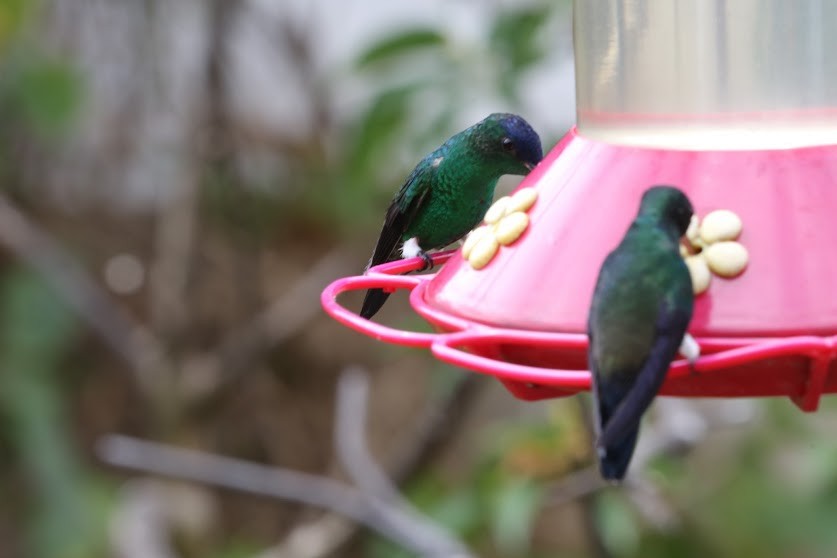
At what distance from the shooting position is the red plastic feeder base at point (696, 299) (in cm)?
129

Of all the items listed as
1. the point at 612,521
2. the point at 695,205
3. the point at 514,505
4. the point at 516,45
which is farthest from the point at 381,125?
the point at 695,205

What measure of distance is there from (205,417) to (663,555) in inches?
89.0

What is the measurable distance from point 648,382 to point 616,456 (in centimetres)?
9

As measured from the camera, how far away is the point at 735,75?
156cm

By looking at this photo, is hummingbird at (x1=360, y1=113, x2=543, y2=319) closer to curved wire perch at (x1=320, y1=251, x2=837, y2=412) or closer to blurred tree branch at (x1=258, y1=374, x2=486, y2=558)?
curved wire perch at (x1=320, y1=251, x2=837, y2=412)

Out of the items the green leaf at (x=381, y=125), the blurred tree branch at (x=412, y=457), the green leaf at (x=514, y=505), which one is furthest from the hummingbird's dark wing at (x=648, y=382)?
the blurred tree branch at (x=412, y=457)

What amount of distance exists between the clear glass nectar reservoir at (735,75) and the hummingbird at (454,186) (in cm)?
40

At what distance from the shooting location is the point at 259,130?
527 centimetres

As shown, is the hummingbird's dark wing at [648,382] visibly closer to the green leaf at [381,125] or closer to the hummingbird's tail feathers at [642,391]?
the hummingbird's tail feathers at [642,391]

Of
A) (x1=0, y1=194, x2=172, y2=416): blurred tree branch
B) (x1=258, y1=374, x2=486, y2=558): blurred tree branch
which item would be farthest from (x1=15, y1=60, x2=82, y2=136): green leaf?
(x1=258, y1=374, x2=486, y2=558): blurred tree branch

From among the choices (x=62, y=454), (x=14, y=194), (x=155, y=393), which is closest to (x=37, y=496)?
(x=62, y=454)

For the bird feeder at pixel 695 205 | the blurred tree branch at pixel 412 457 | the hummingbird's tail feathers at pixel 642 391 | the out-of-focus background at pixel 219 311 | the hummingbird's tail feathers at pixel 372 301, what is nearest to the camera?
the hummingbird's tail feathers at pixel 642 391

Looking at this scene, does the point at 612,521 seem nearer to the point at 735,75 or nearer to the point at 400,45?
the point at 400,45

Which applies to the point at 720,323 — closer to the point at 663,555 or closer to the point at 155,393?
the point at 663,555
